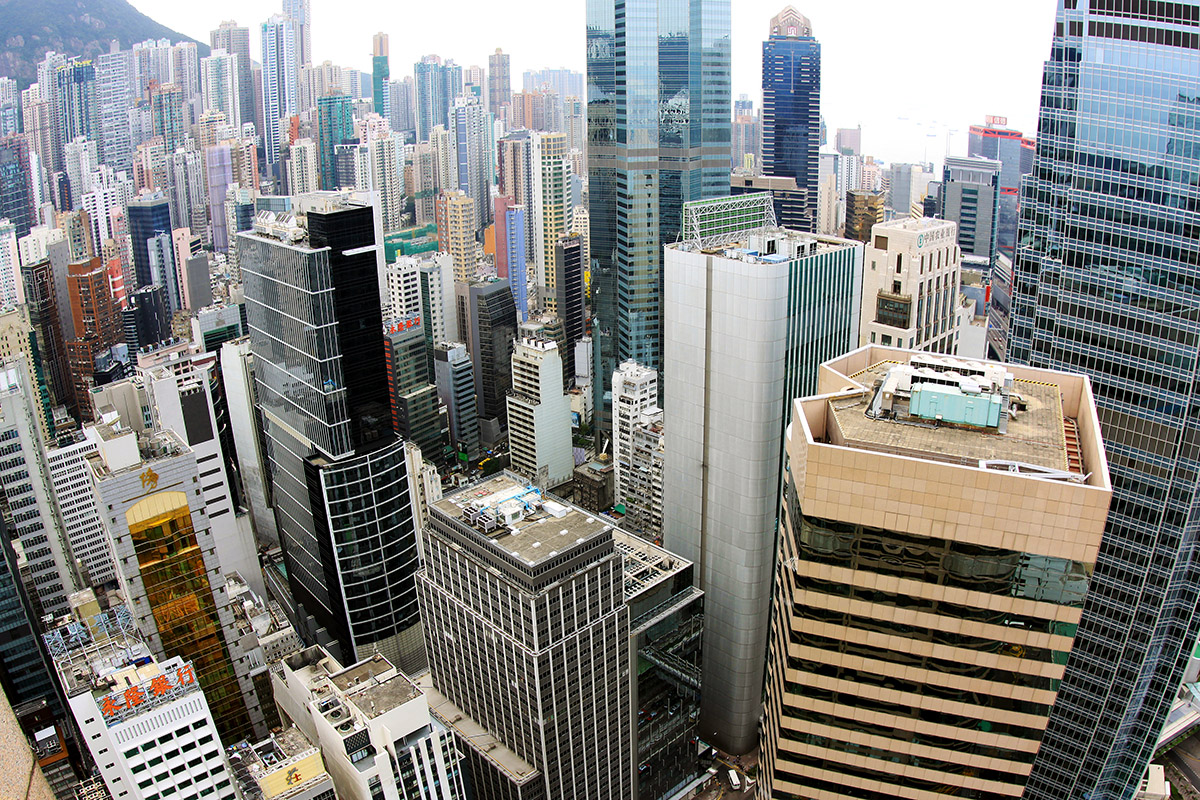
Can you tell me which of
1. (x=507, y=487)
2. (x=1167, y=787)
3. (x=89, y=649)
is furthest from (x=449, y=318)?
(x=1167, y=787)

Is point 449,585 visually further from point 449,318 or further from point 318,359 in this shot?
point 449,318

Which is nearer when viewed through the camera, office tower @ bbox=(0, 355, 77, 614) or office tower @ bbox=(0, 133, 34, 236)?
office tower @ bbox=(0, 355, 77, 614)

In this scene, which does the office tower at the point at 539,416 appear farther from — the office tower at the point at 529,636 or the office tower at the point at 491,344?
the office tower at the point at 529,636

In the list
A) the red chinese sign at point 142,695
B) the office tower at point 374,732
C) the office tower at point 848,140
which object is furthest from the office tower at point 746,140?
the red chinese sign at point 142,695

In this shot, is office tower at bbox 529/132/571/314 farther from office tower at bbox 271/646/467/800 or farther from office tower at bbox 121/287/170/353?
office tower at bbox 271/646/467/800

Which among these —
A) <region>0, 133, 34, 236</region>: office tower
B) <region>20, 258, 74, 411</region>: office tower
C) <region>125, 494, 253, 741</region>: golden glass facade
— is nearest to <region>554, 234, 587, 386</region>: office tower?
<region>20, 258, 74, 411</region>: office tower
